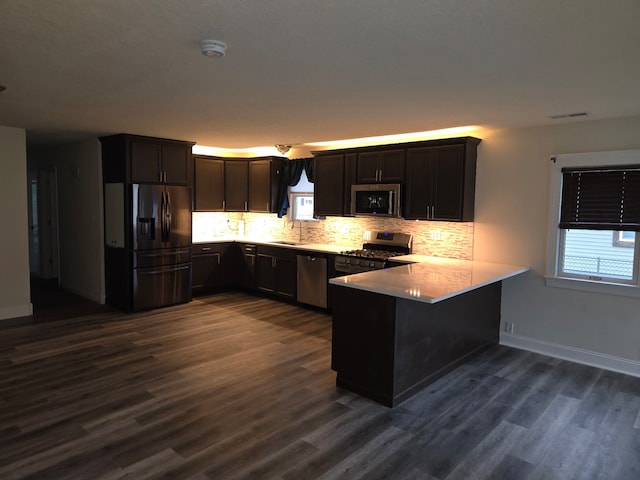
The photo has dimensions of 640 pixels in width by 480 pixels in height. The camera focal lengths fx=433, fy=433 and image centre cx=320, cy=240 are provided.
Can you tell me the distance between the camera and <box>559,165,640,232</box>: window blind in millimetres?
3854

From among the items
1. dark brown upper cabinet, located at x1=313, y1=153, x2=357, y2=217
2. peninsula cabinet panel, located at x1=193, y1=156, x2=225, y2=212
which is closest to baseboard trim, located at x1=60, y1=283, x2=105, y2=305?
→ peninsula cabinet panel, located at x1=193, y1=156, x2=225, y2=212

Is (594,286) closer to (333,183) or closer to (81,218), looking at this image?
(333,183)

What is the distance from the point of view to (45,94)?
3.43 meters

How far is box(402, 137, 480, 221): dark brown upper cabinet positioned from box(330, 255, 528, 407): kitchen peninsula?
97cm

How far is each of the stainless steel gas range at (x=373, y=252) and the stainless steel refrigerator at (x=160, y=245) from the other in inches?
88.2

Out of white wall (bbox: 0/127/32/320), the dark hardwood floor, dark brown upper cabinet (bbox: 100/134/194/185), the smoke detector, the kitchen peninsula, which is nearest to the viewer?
the smoke detector

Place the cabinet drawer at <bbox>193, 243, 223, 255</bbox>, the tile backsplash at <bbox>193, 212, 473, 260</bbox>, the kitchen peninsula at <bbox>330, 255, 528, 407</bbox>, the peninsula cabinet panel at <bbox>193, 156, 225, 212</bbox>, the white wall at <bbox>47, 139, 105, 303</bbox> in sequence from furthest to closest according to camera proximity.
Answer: the peninsula cabinet panel at <bbox>193, 156, 225, 212</bbox>
the cabinet drawer at <bbox>193, 243, 223, 255</bbox>
the white wall at <bbox>47, 139, 105, 303</bbox>
the tile backsplash at <bbox>193, 212, 473, 260</bbox>
the kitchen peninsula at <bbox>330, 255, 528, 407</bbox>

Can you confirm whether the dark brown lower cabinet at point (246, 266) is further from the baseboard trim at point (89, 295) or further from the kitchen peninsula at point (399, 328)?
the kitchen peninsula at point (399, 328)

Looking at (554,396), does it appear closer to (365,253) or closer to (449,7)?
(365,253)

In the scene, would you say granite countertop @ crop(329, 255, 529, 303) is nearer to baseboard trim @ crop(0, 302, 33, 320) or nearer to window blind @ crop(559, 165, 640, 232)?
window blind @ crop(559, 165, 640, 232)

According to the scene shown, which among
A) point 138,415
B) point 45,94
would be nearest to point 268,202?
point 45,94

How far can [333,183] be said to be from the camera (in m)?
5.92

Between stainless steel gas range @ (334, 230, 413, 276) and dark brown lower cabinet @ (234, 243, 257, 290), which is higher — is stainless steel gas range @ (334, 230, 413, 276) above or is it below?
above

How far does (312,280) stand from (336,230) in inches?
35.0
